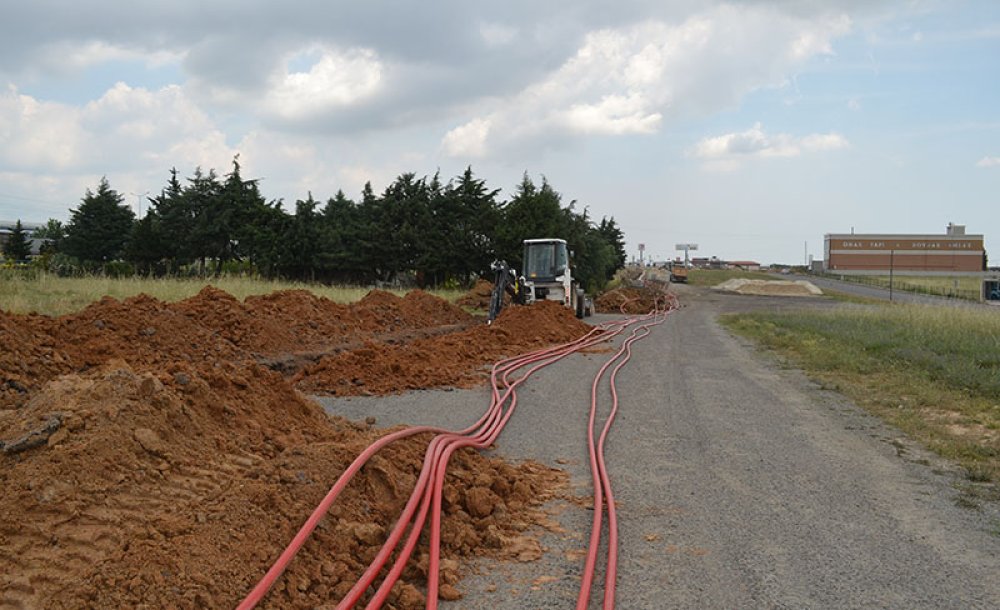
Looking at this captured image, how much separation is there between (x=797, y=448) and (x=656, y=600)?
14.1 ft

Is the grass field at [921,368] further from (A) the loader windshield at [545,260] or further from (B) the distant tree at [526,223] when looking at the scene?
(B) the distant tree at [526,223]

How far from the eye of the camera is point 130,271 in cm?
3906

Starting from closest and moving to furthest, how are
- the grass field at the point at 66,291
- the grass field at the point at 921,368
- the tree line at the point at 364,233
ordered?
1. the grass field at the point at 921,368
2. the grass field at the point at 66,291
3. the tree line at the point at 364,233

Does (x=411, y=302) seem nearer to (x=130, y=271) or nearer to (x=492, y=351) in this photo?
(x=492, y=351)

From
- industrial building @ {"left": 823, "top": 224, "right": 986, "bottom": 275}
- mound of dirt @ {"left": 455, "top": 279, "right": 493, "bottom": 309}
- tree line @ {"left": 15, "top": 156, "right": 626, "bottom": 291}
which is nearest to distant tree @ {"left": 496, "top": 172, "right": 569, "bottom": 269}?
tree line @ {"left": 15, "top": 156, "right": 626, "bottom": 291}

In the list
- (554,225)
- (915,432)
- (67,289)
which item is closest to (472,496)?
(915,432)

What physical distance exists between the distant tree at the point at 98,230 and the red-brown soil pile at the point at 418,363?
45.4 metres

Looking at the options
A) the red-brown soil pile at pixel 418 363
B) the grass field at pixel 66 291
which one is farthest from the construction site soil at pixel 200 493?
the grass field at pixel 66 291

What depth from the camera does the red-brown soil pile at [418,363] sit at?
35.1 ft

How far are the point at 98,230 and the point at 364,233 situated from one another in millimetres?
22488

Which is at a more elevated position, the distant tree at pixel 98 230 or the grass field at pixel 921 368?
the distant tree at pixel 98 230

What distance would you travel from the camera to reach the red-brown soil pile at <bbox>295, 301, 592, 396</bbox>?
421 inches

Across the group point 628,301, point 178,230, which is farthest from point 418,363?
point 178,230

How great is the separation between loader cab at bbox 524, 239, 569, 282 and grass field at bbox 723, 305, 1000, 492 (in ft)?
20.3
